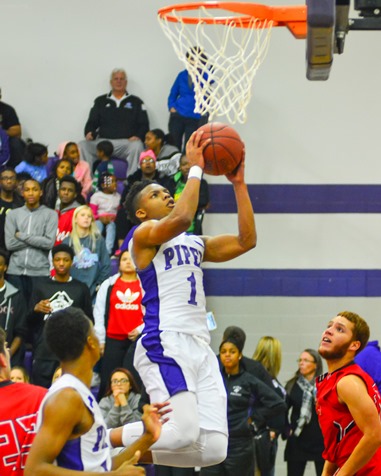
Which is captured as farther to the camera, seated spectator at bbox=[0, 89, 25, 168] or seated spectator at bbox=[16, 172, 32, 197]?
seated spectator at bbox=[0, 89, 25, 168]

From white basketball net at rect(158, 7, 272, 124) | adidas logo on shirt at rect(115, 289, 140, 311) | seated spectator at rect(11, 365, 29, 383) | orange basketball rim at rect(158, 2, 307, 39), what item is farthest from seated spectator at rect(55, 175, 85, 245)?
orange basketball rim at rect(158, 2, 307, 39)

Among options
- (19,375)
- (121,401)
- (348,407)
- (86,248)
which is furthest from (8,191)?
(348,407)

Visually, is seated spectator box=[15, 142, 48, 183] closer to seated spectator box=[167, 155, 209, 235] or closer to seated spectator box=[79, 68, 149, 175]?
seated spectator box=[79, 68, 149, 175]

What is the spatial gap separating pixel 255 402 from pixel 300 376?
0.99 m

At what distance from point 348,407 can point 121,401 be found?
3550mm

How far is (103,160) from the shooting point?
12430 millimetres

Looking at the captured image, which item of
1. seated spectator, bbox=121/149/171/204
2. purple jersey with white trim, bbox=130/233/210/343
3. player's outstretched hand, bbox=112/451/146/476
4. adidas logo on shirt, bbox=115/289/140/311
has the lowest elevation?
adidas logo on shirt, bbox=115/289/140/311

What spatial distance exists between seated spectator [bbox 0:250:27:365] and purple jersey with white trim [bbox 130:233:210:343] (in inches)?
163

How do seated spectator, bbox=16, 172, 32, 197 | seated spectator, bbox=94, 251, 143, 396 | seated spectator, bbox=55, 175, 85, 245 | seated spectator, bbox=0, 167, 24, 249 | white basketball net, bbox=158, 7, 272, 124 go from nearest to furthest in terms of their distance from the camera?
white basketball net, bbox=158, 7, 272, 124, seated spectator, bbox=94, 251, 143, 396, seated spectator, bbox=55, 175, 85, 245, seated spectator, bbox=0, 167, 24, 249, seated spectator, bbox=16, 172, 32, 197

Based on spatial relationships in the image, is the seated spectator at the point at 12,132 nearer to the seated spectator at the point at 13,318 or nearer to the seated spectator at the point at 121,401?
the seated spectator at the point at 13,318

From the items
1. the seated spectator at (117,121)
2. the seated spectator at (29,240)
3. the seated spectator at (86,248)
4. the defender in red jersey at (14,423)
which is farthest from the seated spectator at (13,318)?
the defender in red jersey at (14,423)

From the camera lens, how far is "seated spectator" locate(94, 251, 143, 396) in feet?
32.1

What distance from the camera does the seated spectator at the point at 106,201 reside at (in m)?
11.6

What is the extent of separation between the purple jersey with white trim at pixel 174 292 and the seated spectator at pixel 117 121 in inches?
278
